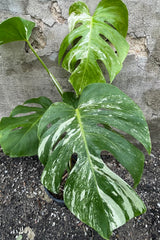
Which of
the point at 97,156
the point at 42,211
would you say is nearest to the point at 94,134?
the point at 97,156

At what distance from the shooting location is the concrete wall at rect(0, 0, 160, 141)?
985 mm

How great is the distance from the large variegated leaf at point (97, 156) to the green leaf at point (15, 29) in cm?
45

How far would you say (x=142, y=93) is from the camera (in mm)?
1289

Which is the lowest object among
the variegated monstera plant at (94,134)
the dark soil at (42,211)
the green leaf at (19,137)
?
the dark soil at (42,211)

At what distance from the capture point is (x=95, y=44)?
2.68ft

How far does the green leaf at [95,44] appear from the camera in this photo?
816mm

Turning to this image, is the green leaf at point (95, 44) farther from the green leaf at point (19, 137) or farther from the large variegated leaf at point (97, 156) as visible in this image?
the green leaf at point (19, 137)

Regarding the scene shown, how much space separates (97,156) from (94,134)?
8 cm

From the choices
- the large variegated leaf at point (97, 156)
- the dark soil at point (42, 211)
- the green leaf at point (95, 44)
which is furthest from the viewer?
the dark soil at point (42, 211)

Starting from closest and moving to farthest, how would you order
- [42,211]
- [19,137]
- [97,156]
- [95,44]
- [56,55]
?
[97,156]
[95,44]
[19,137]
[56,55]
[42,211]

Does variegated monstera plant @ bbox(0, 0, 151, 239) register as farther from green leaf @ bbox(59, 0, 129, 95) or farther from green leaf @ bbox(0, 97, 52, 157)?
green leaf @ bbox(0, 97, 52, 157)

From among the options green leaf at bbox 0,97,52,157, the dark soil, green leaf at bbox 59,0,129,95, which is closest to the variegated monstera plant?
green leaf at bbox 59,0,129,95

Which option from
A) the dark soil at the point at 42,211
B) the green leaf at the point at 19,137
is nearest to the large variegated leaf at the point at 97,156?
the green leaf at the point at 19,137

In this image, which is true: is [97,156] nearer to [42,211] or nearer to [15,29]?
[15,29]
